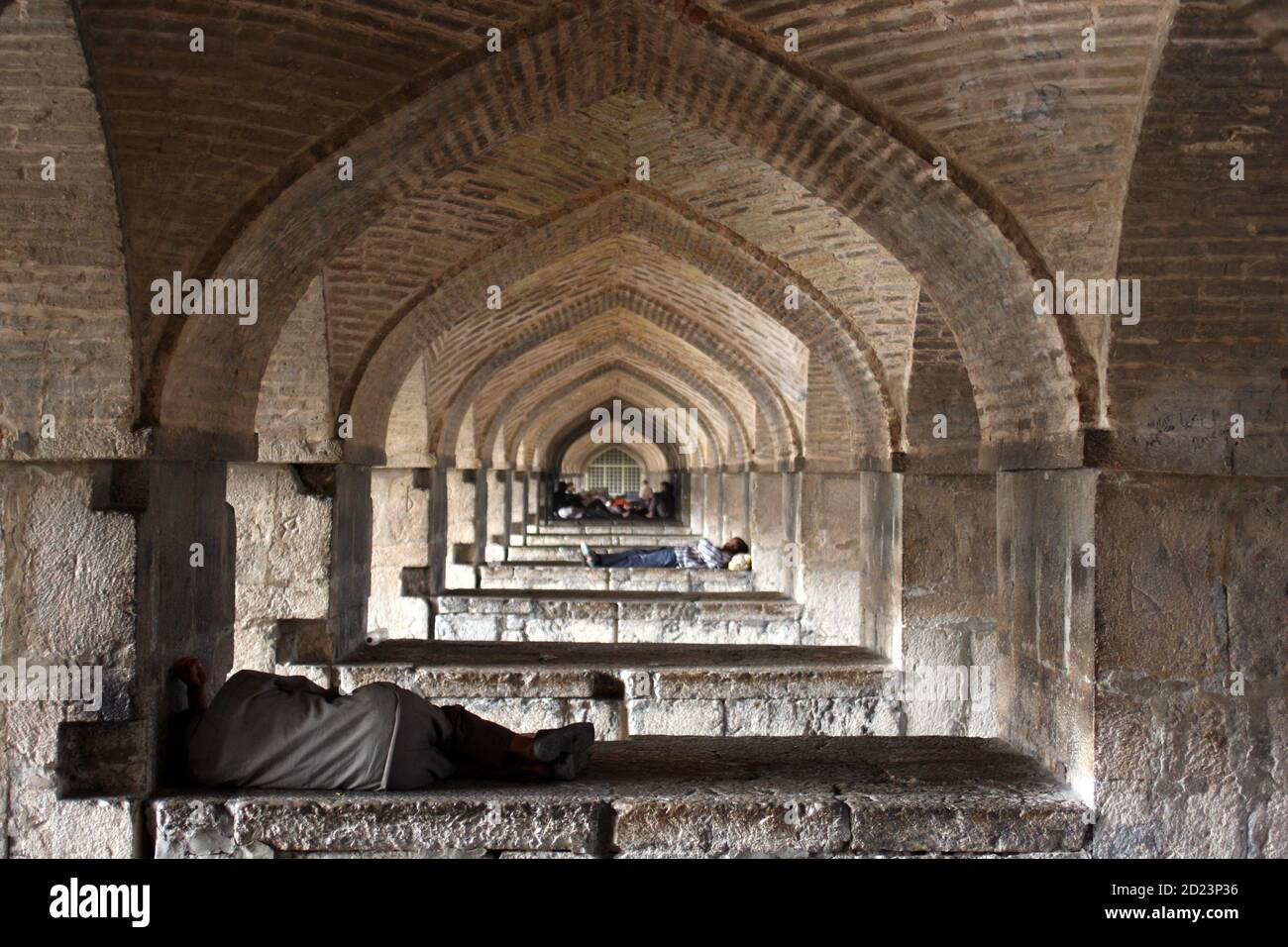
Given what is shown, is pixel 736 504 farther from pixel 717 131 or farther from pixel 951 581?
pixel 717 131

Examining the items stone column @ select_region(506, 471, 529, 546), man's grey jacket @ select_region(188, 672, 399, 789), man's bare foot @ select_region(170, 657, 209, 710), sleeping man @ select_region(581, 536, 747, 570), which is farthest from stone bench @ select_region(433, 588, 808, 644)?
stone column @ select_region(506, 471, 529, 546)

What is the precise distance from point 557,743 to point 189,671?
146 centimetres

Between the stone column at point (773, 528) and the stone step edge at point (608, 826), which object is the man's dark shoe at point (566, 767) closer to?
the stone step edge at point (608, 826)

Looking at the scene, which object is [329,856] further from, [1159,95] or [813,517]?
[813,517]

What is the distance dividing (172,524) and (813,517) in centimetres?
657

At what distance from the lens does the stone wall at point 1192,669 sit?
462cm

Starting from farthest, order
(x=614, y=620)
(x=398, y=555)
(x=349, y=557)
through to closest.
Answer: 1. (x=398, y=555)
2. (x=614, y=620)
3. (x=349, y=557)

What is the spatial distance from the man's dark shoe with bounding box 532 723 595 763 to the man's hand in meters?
1.33

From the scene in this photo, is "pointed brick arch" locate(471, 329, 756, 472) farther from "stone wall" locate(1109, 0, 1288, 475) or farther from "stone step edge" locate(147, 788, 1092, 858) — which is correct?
"stone step edge" locate(147, 788, 1092, 858)

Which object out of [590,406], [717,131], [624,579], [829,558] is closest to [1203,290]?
[717,131]

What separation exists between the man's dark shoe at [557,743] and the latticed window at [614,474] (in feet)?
109

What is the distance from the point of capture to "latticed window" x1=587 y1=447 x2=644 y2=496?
38.2 m

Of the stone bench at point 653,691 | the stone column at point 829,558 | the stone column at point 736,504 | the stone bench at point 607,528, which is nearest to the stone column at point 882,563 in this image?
the stone bench at point 653,691

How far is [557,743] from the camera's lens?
482cm
